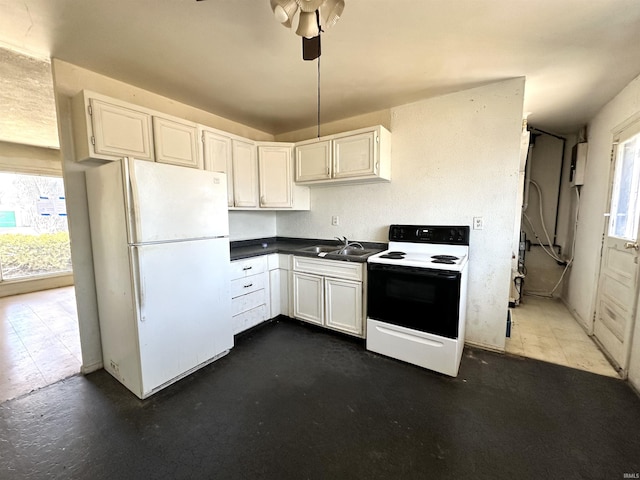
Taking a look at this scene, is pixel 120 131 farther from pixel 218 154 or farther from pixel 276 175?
pixel 276 175

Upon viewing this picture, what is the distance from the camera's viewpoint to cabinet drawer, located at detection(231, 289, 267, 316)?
103 inches

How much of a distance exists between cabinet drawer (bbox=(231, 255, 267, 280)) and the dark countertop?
5 centimetres

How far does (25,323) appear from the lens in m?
3.10

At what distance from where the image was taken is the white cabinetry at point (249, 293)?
260 centimetres

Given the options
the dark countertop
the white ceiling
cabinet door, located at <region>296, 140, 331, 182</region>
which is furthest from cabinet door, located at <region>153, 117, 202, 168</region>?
cabinet door, located at <region>296, 140, 331, 182</region>

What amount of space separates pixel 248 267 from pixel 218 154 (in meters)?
1.20

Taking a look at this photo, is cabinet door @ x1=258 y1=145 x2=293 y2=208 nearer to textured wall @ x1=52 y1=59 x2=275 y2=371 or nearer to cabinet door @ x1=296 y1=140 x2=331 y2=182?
cabinet door @ x1=296 y1=140 x2=331 y2=182

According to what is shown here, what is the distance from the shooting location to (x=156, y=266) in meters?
1.82

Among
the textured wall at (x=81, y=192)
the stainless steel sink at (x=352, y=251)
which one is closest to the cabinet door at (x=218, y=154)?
the textured wall at (x=81, y=192)

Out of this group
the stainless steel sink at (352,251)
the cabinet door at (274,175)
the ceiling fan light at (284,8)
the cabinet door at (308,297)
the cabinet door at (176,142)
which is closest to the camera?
the ceiling fan light at (284,8)

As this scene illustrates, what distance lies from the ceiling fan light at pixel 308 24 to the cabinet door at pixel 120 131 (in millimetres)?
1588

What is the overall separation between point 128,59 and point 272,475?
110 inches

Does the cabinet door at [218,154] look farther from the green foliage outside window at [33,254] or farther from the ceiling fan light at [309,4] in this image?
the green foliage outside window at [33,254]

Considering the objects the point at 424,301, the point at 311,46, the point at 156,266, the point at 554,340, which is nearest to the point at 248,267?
the point at 156,266
